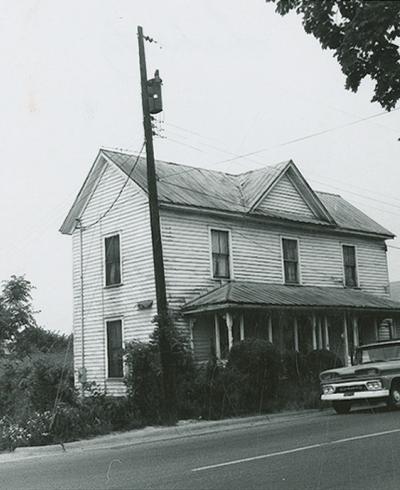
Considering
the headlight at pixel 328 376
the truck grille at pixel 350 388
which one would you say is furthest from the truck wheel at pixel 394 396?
the headlight at pixel 328 376

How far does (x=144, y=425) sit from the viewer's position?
15.6 m

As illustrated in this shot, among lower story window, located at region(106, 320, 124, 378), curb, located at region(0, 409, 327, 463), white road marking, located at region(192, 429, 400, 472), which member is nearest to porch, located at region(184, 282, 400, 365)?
lower story window, located at region(106, 320, 124, 378)

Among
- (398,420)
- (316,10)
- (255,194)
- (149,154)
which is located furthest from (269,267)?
(316,10)

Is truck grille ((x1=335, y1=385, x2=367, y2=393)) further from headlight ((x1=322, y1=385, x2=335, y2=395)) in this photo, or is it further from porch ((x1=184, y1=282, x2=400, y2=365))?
porch ((x1=184, y1=282, x2=400, y2=365))

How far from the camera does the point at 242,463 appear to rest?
9.41m

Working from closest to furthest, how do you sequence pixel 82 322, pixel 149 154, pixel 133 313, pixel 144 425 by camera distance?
pixel 144 425, pixel 149 154, pixel 133 313, pixel 82 322

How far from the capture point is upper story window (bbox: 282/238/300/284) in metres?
26.0

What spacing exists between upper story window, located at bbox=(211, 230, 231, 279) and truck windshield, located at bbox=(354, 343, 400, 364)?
22.1 feet

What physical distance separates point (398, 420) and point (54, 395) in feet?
29.8

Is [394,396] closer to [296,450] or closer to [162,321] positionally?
[162,321]

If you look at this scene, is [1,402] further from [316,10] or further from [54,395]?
[316,10]

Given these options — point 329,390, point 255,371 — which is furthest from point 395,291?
point 329,390

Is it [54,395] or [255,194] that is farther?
[255,194]

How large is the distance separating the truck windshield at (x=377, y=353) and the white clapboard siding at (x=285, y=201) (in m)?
8.59
